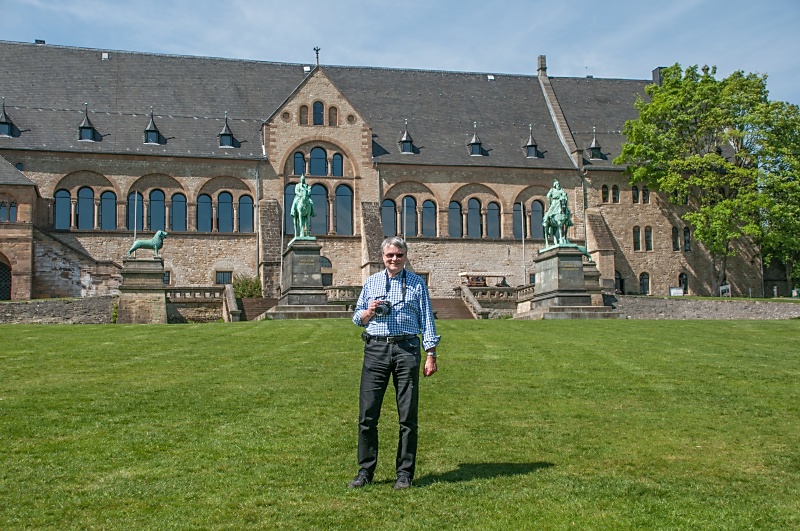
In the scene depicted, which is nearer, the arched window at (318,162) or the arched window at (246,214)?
the arched window at (246,214)

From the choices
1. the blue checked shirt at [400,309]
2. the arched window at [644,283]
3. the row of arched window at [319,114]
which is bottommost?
the blue checked shirt at [400,309]

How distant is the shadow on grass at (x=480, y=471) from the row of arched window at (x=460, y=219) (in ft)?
134

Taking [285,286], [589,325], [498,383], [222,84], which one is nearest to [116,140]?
[222,84]

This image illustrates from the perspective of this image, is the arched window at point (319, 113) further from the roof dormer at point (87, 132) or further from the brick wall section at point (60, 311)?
the brick wall section at point (60, 311)

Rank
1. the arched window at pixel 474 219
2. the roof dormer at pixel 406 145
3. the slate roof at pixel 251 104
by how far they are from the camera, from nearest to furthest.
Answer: the slate roof at pixel 251 104, the roof dormer at pixel 406 145, the arched window at pixel 474 219

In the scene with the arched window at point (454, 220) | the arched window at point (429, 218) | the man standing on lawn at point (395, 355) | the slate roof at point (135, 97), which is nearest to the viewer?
the man standing on lawn at point (395, 355)

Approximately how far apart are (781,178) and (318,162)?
81.6ft

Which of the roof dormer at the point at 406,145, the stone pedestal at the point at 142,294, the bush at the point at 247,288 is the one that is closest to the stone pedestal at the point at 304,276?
the stone pedestal at the point at 142,294

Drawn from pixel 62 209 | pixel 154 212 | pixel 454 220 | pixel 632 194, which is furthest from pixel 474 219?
pixel 62 209

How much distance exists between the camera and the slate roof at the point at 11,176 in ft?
136

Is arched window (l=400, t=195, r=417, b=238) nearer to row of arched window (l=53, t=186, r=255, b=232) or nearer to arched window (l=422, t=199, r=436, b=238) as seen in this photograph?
arched window (l=422, t=199, r=436, b=238)

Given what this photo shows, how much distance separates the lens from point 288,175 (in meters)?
48.7

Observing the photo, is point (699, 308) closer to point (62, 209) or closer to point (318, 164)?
point (318, 164)

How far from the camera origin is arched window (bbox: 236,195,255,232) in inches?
1889
